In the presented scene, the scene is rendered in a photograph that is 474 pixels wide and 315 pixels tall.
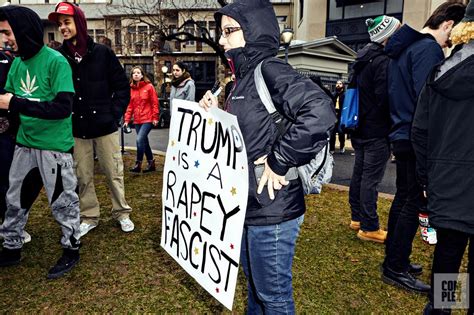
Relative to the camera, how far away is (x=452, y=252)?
81.2 inches

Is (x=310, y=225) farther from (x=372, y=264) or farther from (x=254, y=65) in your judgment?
(x=254, y=65)

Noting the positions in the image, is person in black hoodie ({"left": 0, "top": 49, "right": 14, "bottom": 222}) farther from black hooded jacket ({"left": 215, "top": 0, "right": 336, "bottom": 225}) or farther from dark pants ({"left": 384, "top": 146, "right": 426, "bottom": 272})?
dark pants ({"left": 384, "top": 146, "right": 426, "bottom": 272})

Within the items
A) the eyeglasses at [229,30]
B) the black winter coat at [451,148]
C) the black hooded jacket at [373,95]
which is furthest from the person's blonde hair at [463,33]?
the black hooded jacket at [373,95]

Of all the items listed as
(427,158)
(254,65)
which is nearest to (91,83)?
(254,65)

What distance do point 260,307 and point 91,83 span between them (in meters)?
2.73

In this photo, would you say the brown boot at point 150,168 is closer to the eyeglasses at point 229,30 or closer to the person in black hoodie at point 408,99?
the person in black hoodie at point 408,99

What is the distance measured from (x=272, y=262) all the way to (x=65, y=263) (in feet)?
7.12

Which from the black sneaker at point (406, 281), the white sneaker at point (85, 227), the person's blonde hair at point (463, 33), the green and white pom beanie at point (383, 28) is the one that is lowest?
the white sneaker at point (85, 227)

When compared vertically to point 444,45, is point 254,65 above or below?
below

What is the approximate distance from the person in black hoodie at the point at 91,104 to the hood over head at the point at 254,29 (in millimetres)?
2230

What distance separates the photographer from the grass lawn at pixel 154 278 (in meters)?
2.63

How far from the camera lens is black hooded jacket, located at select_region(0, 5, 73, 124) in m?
2.58

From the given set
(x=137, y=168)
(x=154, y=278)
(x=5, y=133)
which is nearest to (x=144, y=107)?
(x=137, y=168)

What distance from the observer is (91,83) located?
3.54m
